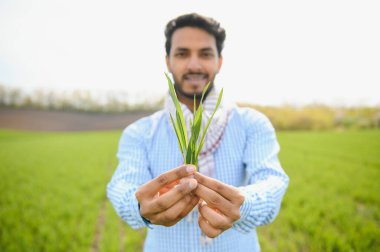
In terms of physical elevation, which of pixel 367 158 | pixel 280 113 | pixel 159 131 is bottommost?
pixel 280 113

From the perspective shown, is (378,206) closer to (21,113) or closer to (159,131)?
(159,131)

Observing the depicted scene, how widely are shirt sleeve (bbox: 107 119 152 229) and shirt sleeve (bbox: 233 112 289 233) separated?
48 cm

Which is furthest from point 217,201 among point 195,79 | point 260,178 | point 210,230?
point 195,79

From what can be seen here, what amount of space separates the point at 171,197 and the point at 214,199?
16 centimetres

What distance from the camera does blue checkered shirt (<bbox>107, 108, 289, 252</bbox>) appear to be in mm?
1367

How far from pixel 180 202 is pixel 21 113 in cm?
5663

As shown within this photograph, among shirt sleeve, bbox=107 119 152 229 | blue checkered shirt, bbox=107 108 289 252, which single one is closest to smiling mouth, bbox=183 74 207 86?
blue checkered shirt, bbox=107 108 289 252

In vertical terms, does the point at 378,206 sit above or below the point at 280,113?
above

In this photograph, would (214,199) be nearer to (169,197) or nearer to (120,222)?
(169,197)

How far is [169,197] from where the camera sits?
0.98m

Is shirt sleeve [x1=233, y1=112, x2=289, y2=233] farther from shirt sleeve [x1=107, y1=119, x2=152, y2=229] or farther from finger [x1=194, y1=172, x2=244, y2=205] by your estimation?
shirt sleeve [x1=107, y1=119, x2=152, y2=229]

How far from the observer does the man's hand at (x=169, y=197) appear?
37.9 inches

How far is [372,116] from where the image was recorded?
110ft

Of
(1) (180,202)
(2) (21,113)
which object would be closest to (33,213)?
(1) (180,202)
